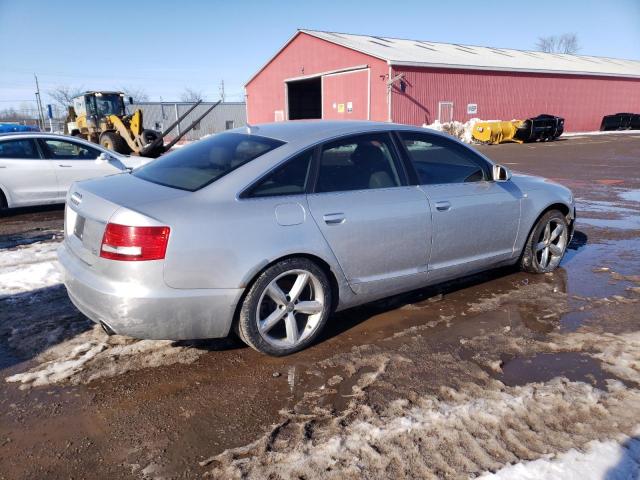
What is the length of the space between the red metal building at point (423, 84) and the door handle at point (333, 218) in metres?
23.8

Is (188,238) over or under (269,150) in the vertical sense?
under

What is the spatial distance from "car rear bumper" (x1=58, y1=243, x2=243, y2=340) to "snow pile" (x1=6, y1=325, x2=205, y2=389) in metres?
0.36

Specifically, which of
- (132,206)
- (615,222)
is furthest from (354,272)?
(615,222)

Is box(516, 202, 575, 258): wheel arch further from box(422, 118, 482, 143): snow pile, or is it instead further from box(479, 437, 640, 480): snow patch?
box(422, 118, 482, 143): snow pile

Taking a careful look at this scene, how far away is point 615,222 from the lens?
747cm

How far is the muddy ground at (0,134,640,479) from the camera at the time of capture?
2412 millimetres

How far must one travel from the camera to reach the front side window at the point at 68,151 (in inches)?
328

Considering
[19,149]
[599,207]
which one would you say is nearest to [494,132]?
[599,207]

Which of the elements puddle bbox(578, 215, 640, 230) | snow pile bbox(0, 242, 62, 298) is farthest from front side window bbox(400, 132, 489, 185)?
puddle bbox(578, 215, 640, 230)

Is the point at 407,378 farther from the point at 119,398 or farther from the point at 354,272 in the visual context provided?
the point at 119,398

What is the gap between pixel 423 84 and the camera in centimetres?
2828

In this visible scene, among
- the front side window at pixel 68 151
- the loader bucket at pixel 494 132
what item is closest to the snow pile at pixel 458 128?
the loader bucket at pixel 494 132

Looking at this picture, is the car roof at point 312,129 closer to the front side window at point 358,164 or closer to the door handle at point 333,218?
the front side window at point 358,164

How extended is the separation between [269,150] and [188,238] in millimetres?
907
